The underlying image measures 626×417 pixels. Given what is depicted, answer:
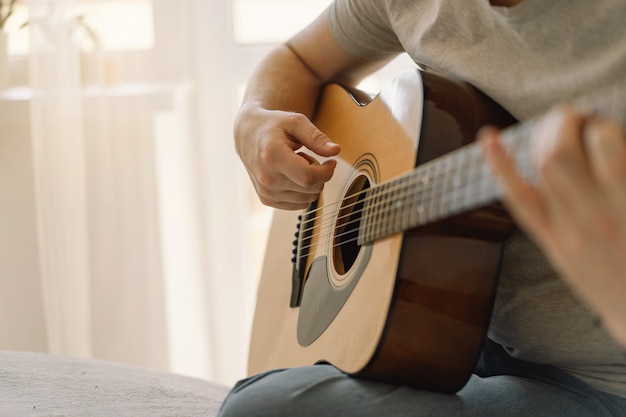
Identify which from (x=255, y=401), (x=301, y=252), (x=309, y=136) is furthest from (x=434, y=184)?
(x=301, y=252)

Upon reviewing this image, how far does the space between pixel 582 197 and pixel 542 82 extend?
12.5 inches

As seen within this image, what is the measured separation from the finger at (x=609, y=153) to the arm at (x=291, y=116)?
1.69ft

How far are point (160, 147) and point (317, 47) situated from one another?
0.82m

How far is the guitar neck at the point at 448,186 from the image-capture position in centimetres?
60

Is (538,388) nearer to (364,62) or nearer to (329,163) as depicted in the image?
(329,163)

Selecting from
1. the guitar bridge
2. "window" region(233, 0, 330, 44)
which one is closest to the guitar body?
the guitar bridge

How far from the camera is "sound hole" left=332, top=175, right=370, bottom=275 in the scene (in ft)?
3.27

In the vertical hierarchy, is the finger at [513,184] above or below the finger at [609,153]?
below

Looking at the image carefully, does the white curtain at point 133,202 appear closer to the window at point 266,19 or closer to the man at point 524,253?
the window at point 266,19

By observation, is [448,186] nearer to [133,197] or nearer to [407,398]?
[407,398]

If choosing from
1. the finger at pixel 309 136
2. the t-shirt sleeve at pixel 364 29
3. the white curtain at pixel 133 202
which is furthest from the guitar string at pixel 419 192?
the white curtain at pixel 133 202

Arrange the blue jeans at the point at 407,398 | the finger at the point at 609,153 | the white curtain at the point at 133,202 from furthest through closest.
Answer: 1. the white curtain at the point at 133,202
2. the blue jeans at the point at 407,398
3. the finger at the point at 609,153

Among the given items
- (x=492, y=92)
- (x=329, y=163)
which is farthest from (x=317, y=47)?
(x=492, y=92)

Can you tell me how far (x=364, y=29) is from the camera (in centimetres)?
128
